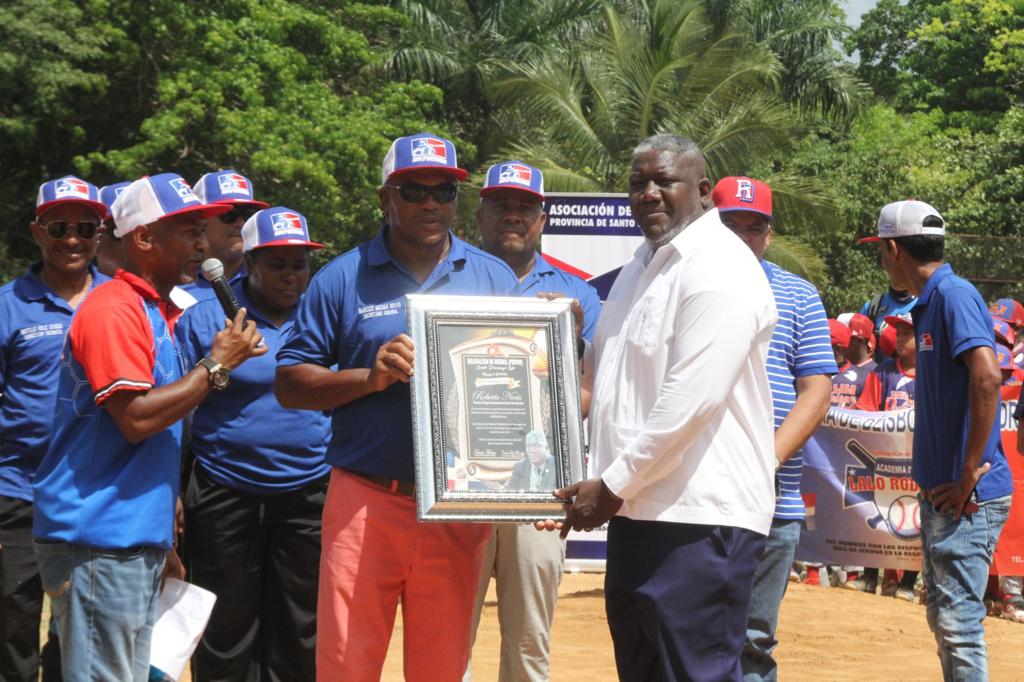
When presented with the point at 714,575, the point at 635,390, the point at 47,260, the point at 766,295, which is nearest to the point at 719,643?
the point at 714,575

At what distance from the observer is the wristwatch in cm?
481

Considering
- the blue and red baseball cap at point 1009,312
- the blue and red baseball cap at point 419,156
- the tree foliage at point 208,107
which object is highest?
the tree foliage at point 208,107

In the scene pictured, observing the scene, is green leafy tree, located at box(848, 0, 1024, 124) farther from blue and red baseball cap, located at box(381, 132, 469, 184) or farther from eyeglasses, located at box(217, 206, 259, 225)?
blue and red baseball cap, located at box(381, 132, 469, 184)

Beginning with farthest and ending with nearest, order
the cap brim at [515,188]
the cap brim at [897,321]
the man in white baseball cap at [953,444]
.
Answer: the cap brim at [897,321] → the cap brim at [515,188] → the man in white baseball cap at [953,444]

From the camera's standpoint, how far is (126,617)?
4684mm

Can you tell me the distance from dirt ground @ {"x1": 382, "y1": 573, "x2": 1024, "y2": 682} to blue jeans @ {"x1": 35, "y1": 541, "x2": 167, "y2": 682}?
4090 millimetres

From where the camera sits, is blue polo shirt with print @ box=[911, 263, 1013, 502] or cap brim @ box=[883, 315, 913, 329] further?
cap brim @ box=[883, 315, 913, 329]

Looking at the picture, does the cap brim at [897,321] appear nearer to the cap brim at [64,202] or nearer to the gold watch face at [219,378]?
the cap brim at [64,202]

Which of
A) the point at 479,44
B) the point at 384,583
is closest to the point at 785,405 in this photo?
the point at 384,583

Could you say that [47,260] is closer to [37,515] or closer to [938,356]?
[37,515]

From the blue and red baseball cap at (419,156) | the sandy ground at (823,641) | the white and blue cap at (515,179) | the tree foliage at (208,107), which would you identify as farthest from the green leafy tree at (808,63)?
the blue and red baseball cap at (419,156)

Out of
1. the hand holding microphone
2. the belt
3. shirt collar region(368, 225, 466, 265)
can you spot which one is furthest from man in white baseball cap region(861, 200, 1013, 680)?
the hand holding microphone

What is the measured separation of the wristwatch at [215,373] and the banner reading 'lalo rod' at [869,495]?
303 inches

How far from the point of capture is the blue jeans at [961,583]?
6195 millimetres
